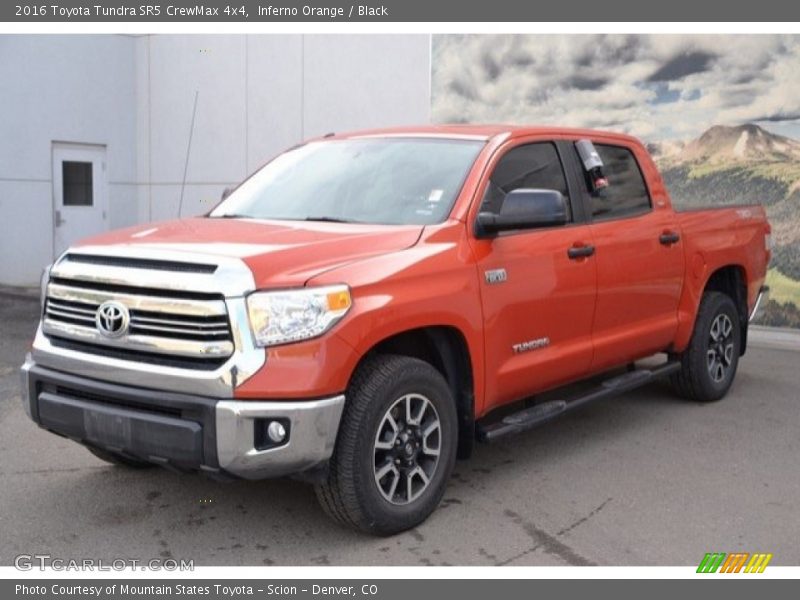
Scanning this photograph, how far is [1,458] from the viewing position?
5.65 meters

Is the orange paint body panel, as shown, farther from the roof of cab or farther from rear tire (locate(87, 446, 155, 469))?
rear tire (locate(87, 446, 155, 469))

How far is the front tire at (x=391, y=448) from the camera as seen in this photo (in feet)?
13.6

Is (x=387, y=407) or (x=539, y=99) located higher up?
(x=539, y=99)

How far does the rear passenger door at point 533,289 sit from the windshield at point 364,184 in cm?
24

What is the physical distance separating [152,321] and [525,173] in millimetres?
2373

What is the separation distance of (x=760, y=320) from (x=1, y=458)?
783 cm

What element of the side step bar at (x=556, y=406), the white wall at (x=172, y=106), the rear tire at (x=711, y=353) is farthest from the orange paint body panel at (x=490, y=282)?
the white wall at (x=172, y=106)

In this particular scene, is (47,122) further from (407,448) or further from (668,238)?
(407,448)

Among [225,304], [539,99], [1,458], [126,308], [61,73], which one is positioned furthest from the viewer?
[61,73]

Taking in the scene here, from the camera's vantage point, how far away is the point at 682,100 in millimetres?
10430

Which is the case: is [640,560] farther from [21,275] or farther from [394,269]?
[21,275]

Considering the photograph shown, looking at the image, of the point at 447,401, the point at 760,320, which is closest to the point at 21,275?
the point at 760,320

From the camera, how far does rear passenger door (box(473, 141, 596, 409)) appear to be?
192 inches

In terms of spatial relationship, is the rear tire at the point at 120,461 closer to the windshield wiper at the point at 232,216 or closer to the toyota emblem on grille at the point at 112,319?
the toyota emblem on grille at the point at 112,319
